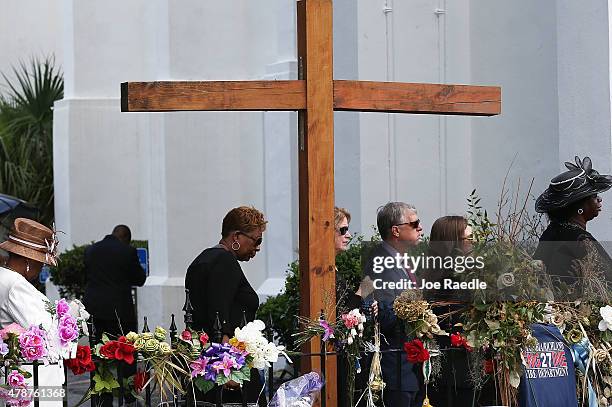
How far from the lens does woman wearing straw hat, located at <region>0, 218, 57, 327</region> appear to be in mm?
5352

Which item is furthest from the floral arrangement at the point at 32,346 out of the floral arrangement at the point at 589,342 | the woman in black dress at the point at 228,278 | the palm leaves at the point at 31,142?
the palm leaves at the point at 31,142

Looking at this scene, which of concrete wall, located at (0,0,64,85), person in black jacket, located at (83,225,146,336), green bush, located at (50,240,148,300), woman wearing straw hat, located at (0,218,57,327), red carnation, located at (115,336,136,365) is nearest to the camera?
red carnation, located at (115,336,136,365)

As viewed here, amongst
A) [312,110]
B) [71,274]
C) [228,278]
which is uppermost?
[312,110]

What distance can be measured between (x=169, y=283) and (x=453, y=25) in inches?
162

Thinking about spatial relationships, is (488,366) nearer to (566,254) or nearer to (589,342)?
(589,342)

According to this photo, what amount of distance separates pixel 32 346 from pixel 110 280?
5.92 metres

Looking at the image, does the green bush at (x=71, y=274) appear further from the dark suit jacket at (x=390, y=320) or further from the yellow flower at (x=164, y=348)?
the yellow flower at (x=164, y=348)

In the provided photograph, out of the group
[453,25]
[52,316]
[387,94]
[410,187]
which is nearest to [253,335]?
[52,316]

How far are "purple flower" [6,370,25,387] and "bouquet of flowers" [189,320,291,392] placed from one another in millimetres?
684

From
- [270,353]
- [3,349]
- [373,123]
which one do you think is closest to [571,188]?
[270,353]

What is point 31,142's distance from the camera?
61.5 feet

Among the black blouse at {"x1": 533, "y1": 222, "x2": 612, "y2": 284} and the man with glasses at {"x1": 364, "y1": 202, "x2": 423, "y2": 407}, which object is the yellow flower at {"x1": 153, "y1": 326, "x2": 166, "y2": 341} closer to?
the man with glasses at {"x1": 364, "y1": 202, "x2": 423, "y2": 407}

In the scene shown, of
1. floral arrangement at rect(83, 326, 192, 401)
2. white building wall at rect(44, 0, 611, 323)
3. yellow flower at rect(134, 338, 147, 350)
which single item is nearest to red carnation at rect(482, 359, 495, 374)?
floral arrangement at rect(83, 326, 192, 401)

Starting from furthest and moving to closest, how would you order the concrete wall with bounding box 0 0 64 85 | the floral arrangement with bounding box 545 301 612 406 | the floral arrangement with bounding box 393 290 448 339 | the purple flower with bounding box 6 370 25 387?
the concrete wall with bounding box 0 0 64 85 → the floral arrangement with bounding box 545 301 612 406 → the floral arrangement with bounding box 393 290 448 339 → the purple flower with bounding box 6 370 25 387
